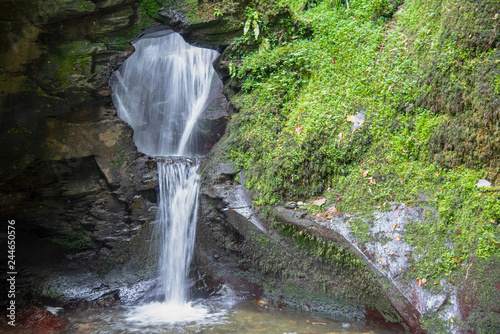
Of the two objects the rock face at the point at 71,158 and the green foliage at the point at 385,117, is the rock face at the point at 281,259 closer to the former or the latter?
the green foliage at the point at 385,117

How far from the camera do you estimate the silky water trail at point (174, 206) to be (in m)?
5.12

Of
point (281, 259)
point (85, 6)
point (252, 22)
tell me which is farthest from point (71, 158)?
point (252, 22)

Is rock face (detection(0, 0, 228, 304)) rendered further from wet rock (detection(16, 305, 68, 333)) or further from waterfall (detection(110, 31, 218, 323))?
waterfall (detection(110, 31, 218, 323))

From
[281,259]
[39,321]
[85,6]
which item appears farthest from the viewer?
[85,6]

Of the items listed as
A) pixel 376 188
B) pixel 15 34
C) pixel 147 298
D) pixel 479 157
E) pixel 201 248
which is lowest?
pixel 147 298

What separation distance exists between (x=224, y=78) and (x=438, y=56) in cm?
452

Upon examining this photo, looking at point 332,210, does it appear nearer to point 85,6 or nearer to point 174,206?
point 174,206

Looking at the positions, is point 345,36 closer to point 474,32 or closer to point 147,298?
point 474,32

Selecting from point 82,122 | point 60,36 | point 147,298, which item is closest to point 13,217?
point 82,122

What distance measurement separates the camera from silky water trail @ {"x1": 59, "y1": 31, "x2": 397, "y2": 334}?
512cm

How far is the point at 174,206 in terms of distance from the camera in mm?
7145

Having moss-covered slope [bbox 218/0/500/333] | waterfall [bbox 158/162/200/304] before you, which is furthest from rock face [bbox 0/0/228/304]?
moss-covered slope [bbox 218/0/500/333]

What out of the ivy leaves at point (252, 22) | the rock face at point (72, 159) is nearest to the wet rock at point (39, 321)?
the rock face at point (72, 159)

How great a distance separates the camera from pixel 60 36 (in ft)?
20.6
